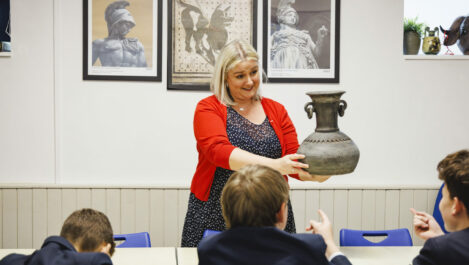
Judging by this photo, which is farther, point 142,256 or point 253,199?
point 142,256

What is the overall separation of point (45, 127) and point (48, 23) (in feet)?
2.45

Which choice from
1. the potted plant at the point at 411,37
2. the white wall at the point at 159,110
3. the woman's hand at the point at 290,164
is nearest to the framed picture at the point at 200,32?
the white wall at the point at 159,110

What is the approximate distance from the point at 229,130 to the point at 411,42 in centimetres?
215

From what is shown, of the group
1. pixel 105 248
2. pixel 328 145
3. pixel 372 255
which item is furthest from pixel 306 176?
pixel 105 248

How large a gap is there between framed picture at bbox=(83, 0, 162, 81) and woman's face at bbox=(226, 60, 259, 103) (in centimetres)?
146

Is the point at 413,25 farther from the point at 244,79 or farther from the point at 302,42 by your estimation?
the point at 244,79

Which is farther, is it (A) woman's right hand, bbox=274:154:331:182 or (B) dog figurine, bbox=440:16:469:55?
(B) dog figurine, bbox=440:16:469:55

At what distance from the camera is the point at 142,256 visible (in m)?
1.96

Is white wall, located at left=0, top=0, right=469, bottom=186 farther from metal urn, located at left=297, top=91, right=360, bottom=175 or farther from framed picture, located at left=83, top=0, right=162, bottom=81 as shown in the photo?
metal urn, located at left=297, top=91, right=360, bottom=175

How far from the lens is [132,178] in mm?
3447

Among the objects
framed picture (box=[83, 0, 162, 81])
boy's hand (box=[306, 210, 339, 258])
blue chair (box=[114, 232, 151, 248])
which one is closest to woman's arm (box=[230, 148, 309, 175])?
boy's hand (box=[306, 210, 339, 258])

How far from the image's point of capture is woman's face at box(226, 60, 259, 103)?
2010 millimetres

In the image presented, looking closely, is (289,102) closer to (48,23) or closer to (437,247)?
(48,23)

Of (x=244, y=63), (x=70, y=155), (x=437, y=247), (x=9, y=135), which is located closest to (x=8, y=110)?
(x=9, y=135)
